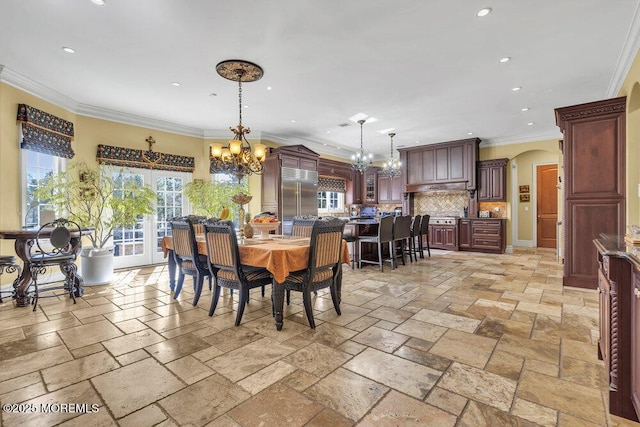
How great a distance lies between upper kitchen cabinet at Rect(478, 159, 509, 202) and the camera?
7539mm

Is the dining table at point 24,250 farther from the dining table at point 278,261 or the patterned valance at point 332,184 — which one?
the patterned valance at point 332,184

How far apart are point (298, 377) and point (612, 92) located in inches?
229

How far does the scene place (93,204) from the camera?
16.6ft

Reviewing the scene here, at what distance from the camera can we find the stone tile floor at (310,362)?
1661 mm

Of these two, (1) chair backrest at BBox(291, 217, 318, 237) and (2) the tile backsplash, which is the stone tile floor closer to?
(1) chair backrest at BBox(291, 217, 318, 237)

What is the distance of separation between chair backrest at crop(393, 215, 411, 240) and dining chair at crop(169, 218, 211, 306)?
130 inches

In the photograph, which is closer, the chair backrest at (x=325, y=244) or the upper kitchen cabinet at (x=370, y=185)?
the chair backrest at (x=325, y=244)

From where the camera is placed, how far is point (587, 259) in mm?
4062

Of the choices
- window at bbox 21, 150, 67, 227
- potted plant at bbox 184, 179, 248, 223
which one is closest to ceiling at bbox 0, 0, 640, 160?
window at bbox 21, 150, 67, 227

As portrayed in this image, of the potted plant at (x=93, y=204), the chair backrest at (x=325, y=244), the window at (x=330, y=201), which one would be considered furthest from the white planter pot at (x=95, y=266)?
the window at (x=330, y=201)

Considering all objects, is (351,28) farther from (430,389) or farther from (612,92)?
(612,92)

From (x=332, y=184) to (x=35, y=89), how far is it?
255 inches

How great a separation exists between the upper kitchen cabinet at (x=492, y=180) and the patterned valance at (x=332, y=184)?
370 centimetres

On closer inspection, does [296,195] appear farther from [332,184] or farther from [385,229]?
[385,229]
